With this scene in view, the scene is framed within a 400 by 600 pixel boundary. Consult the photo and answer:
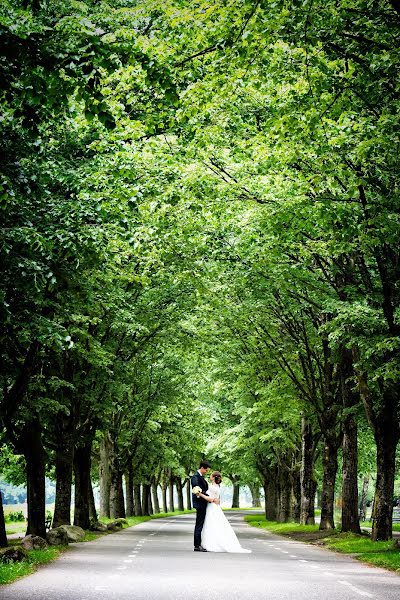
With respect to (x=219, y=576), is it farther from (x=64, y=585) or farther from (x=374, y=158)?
(x=374, y=158)

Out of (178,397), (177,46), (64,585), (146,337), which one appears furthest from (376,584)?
(178,397)

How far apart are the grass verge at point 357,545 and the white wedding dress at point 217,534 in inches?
113

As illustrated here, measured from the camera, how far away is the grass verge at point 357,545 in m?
15.9

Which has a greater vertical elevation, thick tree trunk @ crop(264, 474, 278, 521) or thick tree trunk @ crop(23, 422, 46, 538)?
thick tree trunk @ crop(23, 422, 46, 538)

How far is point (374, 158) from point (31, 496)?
43.0ft

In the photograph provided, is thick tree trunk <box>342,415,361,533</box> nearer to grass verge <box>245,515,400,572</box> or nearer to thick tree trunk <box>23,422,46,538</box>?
grass verge <box>245,515,400,572</box>

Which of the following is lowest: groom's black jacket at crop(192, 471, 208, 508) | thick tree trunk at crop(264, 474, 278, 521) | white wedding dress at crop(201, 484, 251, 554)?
thick tree trunk at crop(264, 474, 278, 521)

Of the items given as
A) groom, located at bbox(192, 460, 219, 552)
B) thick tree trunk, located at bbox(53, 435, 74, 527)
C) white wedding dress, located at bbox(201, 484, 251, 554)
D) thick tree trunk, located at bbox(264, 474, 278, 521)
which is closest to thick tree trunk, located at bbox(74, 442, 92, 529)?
thick tree trunk, located at bbox(53, 435, 74, 527)

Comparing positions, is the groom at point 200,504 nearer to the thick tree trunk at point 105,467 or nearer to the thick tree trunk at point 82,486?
the thick tree trunk at point 82,486

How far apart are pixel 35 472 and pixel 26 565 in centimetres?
819

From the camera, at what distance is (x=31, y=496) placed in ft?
69.9

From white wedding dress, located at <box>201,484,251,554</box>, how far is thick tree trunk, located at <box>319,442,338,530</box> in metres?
9.55

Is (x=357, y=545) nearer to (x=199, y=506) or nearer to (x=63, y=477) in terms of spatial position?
(x=199, y=506)

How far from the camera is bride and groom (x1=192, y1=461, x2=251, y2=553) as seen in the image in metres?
18.6
